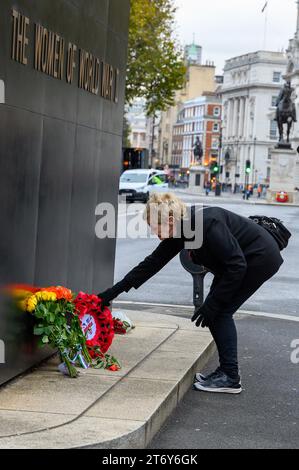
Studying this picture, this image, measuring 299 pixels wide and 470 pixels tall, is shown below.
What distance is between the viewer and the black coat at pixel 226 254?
7.15 meters

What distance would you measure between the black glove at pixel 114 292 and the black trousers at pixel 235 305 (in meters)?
0.70

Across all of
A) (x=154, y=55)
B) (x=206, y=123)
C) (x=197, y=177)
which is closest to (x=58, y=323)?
(x=154, y=55)

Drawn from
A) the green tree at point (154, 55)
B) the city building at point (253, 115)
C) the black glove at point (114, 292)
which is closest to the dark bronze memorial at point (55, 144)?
the black glove at point (114, 292)

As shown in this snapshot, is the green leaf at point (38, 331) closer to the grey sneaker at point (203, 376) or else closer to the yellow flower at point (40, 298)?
the yellow flower at point (40, 298)

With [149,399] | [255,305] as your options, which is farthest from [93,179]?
[255,305]

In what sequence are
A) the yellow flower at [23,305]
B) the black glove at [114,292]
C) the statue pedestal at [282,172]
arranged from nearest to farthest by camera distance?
the yellow flower at [23,305] → the black glove at [114,292] → the statue pedestal at [282,172]

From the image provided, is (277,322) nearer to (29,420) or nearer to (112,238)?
(112,238)

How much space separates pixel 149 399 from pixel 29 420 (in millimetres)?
1045

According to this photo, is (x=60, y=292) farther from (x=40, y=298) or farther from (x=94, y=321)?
(x=94, y=321)

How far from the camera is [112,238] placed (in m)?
9.84

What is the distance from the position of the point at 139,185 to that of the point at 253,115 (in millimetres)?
105380

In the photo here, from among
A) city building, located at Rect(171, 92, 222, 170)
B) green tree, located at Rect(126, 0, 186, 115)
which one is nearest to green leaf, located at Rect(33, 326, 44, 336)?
green tree, located at Rect(126, 0, 186, 115)

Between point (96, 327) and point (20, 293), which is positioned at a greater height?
point (20, 293)

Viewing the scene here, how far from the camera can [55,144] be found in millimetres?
7875
